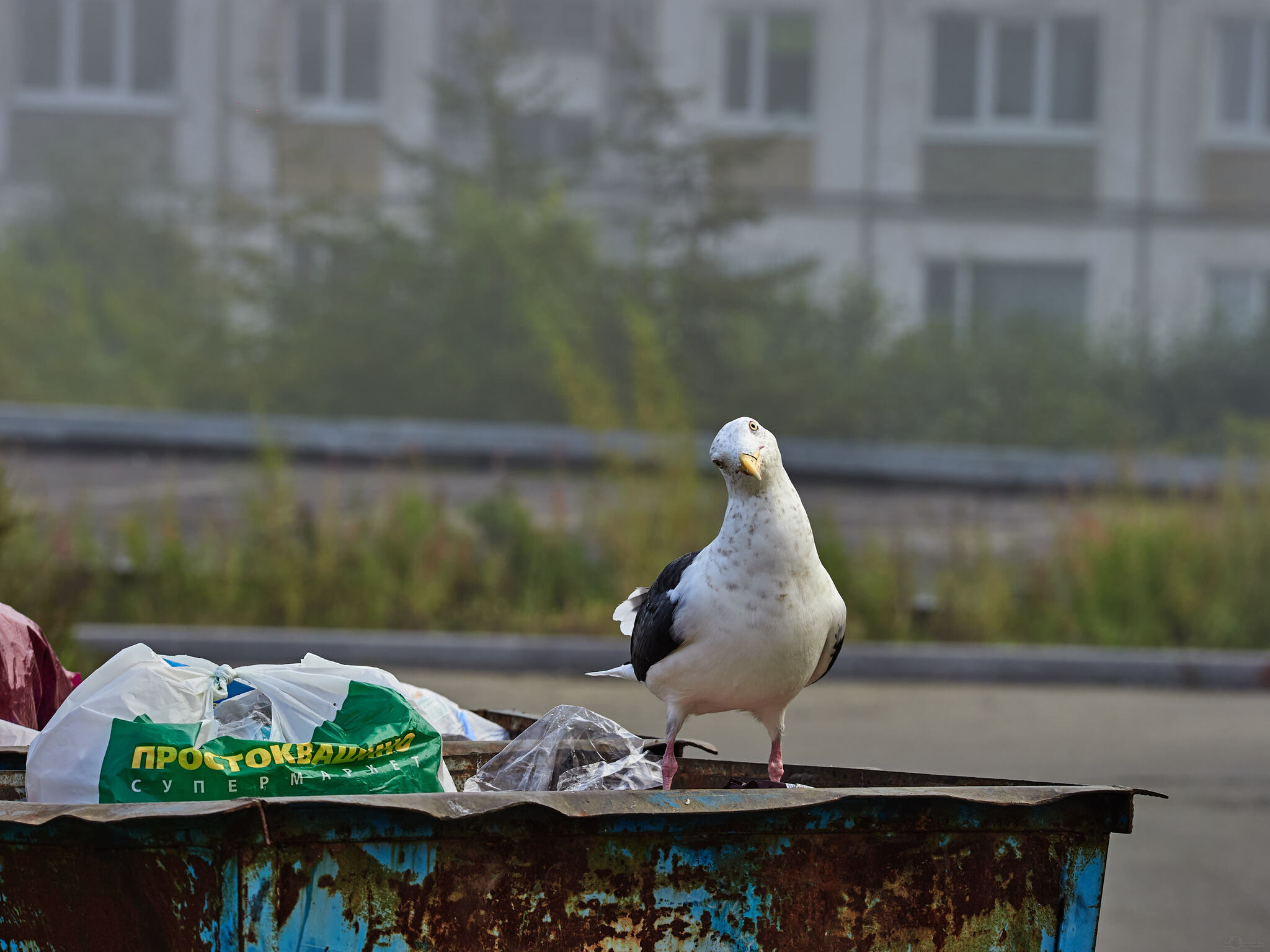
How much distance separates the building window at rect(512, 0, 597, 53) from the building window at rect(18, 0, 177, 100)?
575cm

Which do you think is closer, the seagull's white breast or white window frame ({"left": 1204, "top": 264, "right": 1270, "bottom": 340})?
the seagull's white breast

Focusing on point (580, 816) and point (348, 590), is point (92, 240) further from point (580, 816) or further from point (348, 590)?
point (580, 816)

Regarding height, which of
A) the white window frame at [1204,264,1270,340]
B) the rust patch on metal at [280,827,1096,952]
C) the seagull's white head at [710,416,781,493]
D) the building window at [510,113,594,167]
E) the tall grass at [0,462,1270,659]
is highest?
the building window at [510,113,594,167]

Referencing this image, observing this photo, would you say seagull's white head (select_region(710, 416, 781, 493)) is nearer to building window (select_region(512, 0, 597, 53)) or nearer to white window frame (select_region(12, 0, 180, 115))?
building window (select_region(512, 0, 597, 53))

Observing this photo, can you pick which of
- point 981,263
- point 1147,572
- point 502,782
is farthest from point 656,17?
point 502,782

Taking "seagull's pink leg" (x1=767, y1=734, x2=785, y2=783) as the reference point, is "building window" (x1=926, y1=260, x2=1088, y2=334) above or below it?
above

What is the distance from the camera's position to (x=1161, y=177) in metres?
24.0

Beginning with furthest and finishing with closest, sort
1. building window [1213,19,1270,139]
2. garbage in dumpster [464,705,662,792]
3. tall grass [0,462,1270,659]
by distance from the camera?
1. building window [1213,19,1270,139]
2. tall grass [0,462,1270,659]
3. garbage in dumpster [464,705,662,792]

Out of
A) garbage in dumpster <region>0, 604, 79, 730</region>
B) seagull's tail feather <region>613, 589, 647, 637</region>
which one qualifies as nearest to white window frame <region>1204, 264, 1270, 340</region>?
seagull's tail feather <region>613, 589, 647, 637</region>

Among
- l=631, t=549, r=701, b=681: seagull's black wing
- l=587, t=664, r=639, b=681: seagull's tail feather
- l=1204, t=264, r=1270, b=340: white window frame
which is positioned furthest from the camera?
l=1204, t=264, r=1270, b=340: white window frame

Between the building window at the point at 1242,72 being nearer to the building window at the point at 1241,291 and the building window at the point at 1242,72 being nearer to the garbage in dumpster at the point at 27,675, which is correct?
the building window at the point at 1241,291

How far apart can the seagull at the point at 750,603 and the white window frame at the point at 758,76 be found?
21.9 metres

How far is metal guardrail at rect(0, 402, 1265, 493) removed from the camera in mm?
17578

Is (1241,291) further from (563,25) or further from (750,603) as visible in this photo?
(750,603)
